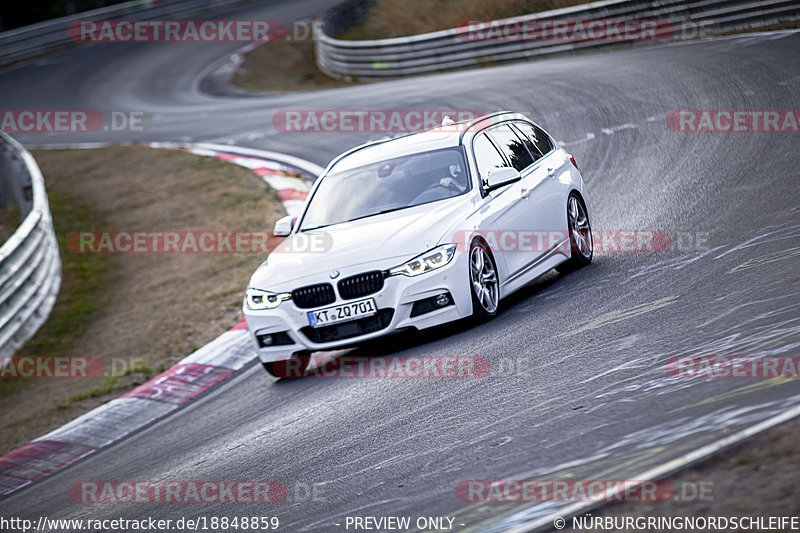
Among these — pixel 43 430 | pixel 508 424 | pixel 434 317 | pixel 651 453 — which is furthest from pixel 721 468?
pixel 43 430

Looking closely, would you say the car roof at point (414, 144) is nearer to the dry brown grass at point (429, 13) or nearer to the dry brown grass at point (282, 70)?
the dry brown grass at point (429, 13)

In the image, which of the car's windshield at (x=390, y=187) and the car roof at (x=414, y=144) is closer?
the car's windshield at (x=390, y=187)

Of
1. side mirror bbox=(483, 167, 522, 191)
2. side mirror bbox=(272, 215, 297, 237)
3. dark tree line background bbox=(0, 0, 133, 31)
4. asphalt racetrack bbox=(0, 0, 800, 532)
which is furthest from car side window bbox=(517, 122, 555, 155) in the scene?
dark tree line background bbox=(0, 0, 133, 31)

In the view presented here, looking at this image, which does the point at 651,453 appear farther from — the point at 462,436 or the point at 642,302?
the point at 642,302

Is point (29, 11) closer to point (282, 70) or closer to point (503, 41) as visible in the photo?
point (282, 70)

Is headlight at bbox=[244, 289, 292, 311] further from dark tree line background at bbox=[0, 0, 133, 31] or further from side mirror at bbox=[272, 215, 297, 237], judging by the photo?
dark tree line background at bbox=[0, 0, 133, 31]

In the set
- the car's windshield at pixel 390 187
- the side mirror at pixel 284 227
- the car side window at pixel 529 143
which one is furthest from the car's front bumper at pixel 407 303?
the car side window at pixel 529 143

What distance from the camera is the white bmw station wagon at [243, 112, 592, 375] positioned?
316 inches

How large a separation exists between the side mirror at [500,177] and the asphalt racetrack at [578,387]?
1.02 meters

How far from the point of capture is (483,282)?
832 centimetres

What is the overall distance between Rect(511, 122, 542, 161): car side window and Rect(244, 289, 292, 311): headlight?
9.79 ft

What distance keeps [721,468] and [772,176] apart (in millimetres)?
6920

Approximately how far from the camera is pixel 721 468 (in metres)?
4.10

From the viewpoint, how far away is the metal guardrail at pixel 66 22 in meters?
41.6
